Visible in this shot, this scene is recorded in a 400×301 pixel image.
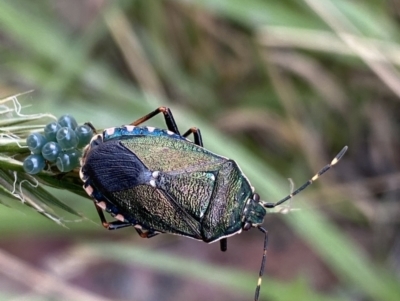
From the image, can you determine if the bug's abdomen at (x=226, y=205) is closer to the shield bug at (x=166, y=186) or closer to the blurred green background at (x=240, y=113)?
the shield bug at (x=166, y=186)

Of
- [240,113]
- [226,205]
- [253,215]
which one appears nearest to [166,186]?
[226,205]

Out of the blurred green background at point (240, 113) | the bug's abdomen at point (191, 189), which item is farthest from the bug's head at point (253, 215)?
the blurred green background at point (240, 113)

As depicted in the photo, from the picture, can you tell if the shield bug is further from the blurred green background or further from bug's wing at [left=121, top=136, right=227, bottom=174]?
the blurred green background

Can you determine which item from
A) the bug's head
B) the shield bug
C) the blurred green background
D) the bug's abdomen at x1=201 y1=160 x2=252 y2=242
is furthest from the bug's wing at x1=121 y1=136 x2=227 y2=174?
the blurred green background

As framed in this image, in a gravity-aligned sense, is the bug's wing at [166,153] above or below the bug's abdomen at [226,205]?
above

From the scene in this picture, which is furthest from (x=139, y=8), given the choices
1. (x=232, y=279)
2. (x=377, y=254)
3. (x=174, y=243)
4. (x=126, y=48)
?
(x=377, y=254)

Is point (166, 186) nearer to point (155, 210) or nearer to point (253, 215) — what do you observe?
point (155, 210)
